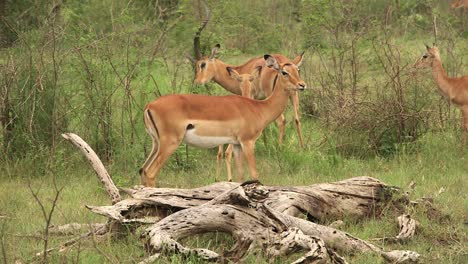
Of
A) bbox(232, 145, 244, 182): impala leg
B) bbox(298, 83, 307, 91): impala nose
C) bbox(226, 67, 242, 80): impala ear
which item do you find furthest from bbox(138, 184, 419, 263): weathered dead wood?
bbox(226, 67, 242, 80): impala ear

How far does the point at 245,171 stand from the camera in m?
7.83

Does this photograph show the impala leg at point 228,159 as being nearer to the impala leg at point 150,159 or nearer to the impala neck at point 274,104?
the impala neck at point 274,104

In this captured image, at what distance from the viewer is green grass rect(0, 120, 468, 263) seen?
4902 mm

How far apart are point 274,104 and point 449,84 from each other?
8.63 ft

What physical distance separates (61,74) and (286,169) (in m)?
2.43

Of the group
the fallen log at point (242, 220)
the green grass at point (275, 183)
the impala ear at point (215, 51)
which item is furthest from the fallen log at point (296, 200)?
the impala ear at point (215, 51)

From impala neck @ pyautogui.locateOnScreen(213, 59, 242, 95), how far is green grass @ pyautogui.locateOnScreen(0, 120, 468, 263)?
39.1 inches

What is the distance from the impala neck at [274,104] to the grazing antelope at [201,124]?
0.05 ft

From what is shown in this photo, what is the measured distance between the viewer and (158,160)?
6.80 meters

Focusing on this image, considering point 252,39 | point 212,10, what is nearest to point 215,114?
point 212,10

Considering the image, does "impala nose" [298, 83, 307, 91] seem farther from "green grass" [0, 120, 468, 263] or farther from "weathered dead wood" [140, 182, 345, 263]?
"weathered dead wood" [140, 182, 345, 263]

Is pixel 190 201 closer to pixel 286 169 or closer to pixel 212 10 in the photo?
pixel 286 169

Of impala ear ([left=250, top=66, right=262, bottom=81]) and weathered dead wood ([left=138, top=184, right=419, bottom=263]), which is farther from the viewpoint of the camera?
impala ear ([left=250, top=66, right=262, bottom=81])

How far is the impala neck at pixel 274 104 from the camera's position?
7352 mm
